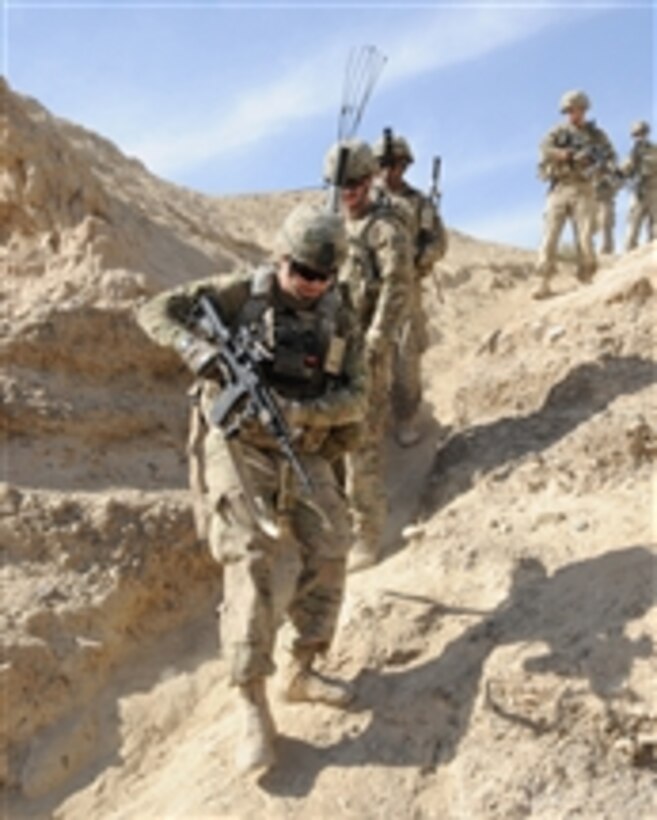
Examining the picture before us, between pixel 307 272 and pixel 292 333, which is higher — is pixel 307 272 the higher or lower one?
the higher one

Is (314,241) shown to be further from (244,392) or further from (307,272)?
(244,392)

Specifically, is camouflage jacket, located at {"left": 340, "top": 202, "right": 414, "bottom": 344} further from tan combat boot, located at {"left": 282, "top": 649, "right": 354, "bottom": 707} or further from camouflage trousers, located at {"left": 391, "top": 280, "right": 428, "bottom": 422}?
tan combat boot, located at {"left": 282, "top": 649, "right": 354, "bottom": 707}

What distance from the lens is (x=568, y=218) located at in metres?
10.3

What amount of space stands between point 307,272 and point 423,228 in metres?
2.98

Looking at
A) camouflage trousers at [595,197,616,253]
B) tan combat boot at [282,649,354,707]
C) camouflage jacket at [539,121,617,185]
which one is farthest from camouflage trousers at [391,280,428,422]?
camouflage trousers at [595,197,616,253]

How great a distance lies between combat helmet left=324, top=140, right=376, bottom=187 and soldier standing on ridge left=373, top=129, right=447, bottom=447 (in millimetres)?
544

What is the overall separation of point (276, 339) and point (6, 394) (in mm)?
2556

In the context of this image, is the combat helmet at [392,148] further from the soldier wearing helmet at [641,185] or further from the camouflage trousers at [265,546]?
the soldier wearing helmet at [641,185]

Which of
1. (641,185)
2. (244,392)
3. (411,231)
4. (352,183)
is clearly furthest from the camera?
(641,185)

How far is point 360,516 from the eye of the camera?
6480mm

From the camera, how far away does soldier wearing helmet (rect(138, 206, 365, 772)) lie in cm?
451

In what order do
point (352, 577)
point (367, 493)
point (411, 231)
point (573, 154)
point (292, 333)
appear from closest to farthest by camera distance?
point (292, 333) < point (352, 577) < point (367, 493) < point (411, 231) < point (573, 154)

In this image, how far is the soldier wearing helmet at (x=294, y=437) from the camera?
14.8 feet

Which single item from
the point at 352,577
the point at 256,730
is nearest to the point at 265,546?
the point at 256,730
